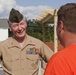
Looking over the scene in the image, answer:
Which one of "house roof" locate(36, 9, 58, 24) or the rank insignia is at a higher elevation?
the rank insignia

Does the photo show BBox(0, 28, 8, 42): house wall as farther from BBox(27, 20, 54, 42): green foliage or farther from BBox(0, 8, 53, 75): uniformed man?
BBox(0, 8, 53, 75): uniformed man

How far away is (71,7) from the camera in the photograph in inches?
103

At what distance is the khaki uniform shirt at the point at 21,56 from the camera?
4.65 meters

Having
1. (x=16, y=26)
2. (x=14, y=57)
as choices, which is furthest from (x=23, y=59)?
(x=16, y=26)

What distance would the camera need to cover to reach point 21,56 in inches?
185

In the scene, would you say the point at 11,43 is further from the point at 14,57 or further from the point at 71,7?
the point at 71,7

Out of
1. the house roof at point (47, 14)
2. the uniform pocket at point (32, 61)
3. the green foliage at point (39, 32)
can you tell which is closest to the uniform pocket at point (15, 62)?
the uniform pocket at point (32, 61)

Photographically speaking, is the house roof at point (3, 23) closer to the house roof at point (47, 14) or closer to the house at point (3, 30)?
the house at point (3, 30)

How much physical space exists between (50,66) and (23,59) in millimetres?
2252

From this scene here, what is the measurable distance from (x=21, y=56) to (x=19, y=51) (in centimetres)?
7

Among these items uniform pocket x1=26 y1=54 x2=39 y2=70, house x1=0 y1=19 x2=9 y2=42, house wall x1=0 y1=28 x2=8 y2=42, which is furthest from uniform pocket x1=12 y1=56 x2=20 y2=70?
house wall x1=0 y1=28 x2=8 y2=42

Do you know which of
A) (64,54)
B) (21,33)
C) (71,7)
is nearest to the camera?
(64,54)

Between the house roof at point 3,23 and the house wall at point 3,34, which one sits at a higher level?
the house roof at point 3,23

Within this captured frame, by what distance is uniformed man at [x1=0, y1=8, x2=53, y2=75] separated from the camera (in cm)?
463
